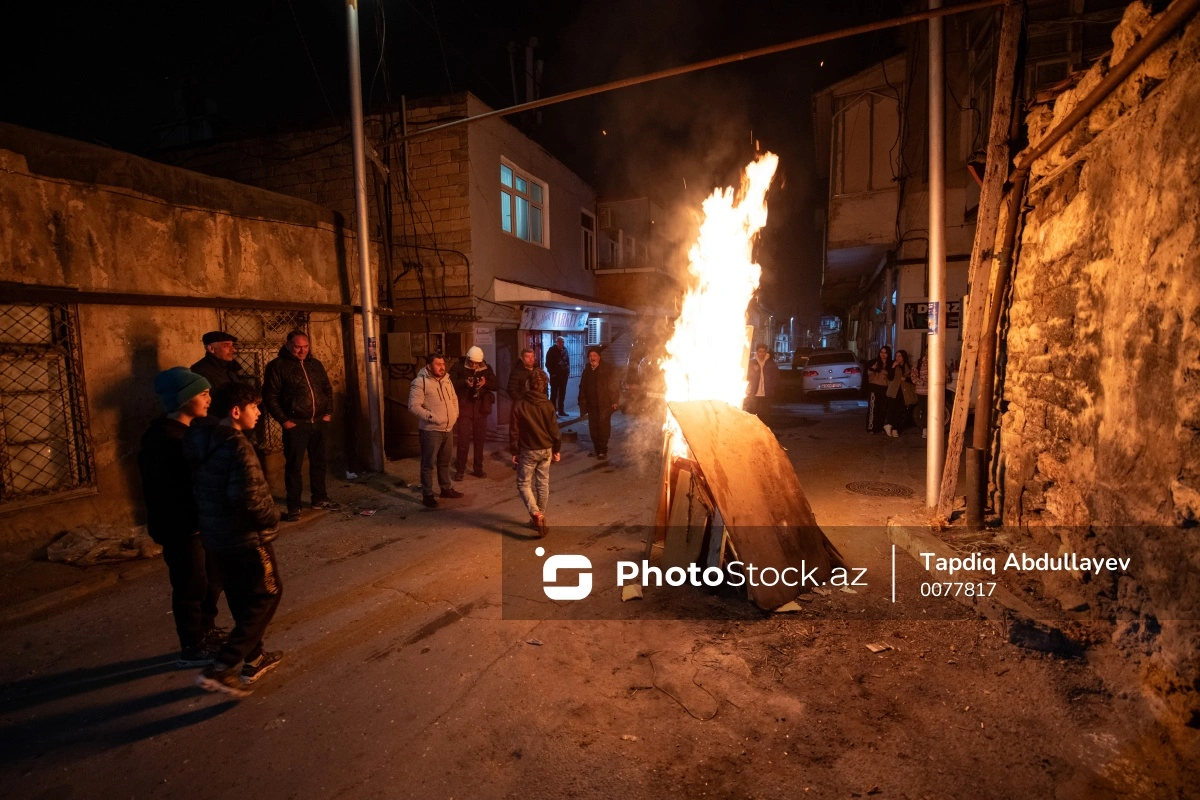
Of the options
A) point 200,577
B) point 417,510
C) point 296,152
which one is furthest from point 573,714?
point 296,152

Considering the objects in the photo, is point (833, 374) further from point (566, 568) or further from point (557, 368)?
point (566, 568)

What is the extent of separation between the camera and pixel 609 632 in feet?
14.6

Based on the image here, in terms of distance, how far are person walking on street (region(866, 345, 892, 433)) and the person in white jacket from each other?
912 centimetres

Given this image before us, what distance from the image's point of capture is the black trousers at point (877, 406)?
12.6m

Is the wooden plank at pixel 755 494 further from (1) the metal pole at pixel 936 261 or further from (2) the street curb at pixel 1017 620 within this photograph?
(1) the metal pole at pixel 936 261

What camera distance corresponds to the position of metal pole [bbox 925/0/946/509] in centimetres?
641

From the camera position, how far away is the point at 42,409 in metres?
6.05

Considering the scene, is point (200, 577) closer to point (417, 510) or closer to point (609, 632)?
point (609, 632)

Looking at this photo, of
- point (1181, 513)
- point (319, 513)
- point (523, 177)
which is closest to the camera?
point (1181, 513)

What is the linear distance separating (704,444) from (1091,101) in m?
3.87

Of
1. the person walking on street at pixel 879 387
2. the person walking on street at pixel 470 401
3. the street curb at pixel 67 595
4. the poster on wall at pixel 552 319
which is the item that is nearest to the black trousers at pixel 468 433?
the person walking on street at pixel 470 401

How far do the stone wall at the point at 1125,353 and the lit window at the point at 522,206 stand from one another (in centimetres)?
1094

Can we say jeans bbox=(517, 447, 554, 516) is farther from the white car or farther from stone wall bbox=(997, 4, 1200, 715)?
the white car

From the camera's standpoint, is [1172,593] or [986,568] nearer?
[1172,593]
